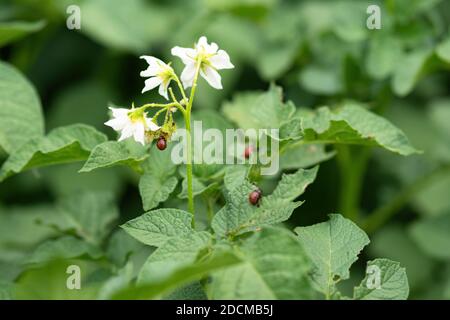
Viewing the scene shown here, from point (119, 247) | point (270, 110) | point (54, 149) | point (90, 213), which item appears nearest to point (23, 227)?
point (90, 213)

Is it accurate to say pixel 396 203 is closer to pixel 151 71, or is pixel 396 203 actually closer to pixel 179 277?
pixel 151 71

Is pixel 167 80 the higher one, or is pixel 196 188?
pixel 167 80

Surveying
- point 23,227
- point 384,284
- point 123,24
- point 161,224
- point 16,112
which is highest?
point 123,24

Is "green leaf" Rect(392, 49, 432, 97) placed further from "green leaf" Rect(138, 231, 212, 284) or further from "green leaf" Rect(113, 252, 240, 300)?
"green leaf" Rect(113, 252, 240, 300)

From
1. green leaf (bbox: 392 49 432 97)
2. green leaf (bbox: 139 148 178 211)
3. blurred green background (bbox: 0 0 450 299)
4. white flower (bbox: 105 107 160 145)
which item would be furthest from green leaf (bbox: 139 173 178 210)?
green leaf (bbox: 392 49 432 97)

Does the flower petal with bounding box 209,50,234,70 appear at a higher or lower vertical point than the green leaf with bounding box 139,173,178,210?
higher

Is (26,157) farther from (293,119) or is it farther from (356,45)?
(356,45)
